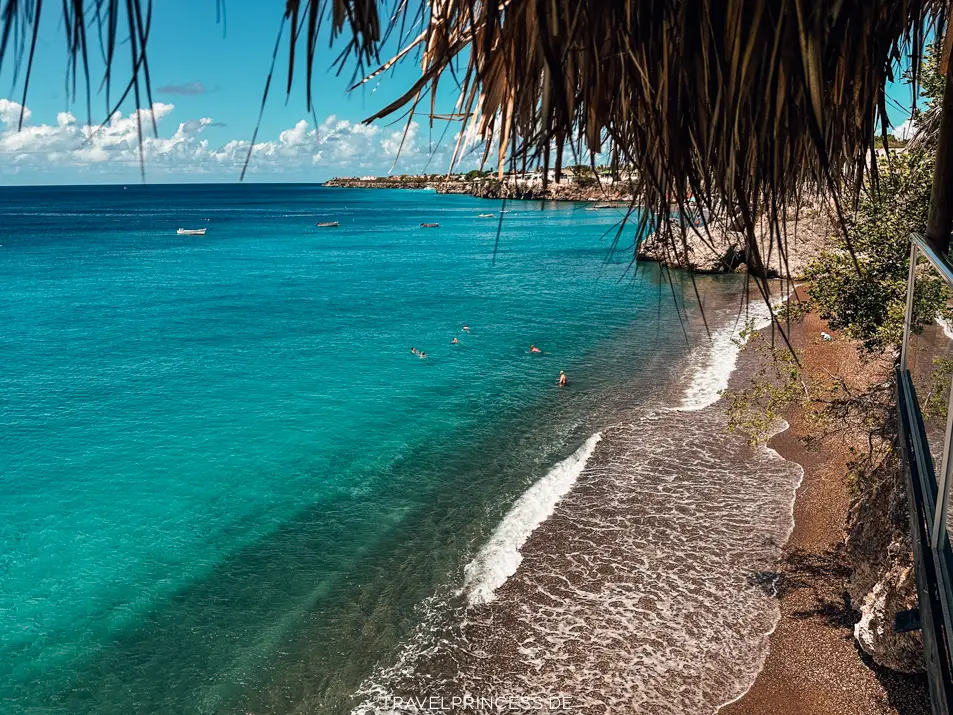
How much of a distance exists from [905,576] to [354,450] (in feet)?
41.3

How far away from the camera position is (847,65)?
75.8 inches

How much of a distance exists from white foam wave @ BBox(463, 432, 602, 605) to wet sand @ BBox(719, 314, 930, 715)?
415 cm

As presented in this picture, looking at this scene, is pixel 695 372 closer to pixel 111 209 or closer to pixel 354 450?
pixel 354 450

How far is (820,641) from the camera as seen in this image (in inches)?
385

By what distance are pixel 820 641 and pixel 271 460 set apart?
12.7m

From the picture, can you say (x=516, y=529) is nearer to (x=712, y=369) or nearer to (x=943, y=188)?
(x=943, y=188)

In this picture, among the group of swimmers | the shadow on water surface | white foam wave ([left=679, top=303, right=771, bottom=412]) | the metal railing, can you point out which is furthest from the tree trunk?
the group of swimmers

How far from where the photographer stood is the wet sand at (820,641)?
28.7 ft

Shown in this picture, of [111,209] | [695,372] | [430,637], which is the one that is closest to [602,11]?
[430,637]

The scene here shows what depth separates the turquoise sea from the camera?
10.4 meters

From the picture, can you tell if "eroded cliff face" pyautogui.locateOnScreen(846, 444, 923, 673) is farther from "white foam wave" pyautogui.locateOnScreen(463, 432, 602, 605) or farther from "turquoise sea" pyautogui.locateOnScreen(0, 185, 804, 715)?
"white foam wave" pyautogui.locateOnScreen(463, 432, 602, 605)

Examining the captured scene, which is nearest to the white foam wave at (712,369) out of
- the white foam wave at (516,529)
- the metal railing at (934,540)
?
the white foam wave at (516,529)

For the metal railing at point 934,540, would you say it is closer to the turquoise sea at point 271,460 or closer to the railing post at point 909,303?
the railing post at point 909,303

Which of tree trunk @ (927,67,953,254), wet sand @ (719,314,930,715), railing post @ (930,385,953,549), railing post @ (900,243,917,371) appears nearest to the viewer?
railing post @ (930,385,953,549)
